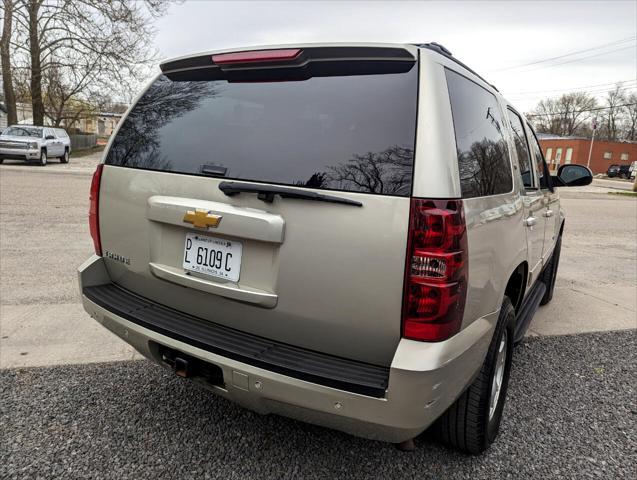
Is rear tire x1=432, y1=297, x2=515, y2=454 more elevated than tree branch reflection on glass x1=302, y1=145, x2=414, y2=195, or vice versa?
tree branch reflection on glass x1=302, y1=145, x2=414, y2=195

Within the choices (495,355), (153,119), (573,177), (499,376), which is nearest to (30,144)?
(153,119)

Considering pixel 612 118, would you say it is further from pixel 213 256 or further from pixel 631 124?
pixel 213 256

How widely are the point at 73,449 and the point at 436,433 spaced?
6.06ft

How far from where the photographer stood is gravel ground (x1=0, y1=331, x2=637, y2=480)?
2404 mm

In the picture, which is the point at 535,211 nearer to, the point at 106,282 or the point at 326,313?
the point at 326,313

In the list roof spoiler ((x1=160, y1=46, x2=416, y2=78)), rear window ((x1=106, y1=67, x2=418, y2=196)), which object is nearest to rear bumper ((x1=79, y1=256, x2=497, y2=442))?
rear window ((x1=106, y1=67, x2=418, y2=196))

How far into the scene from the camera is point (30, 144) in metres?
20.2

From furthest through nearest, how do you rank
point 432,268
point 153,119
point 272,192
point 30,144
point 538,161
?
point 30,144
point 538,161
point 153,119
point 272,192
point 432,268

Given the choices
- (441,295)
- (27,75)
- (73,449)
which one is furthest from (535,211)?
(27,75)

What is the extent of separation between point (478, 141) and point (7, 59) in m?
Result: 31.7

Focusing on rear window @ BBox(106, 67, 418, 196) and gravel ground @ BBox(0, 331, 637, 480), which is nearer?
rear window @ BBox(106, 67, 418, 196)

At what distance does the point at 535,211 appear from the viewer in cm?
332

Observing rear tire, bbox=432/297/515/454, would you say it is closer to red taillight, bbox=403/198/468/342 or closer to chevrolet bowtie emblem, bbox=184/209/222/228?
red taillight, bbox=403/198/468/342

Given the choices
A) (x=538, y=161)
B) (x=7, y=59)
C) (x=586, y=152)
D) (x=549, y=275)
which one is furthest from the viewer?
(x=586, y=152)
